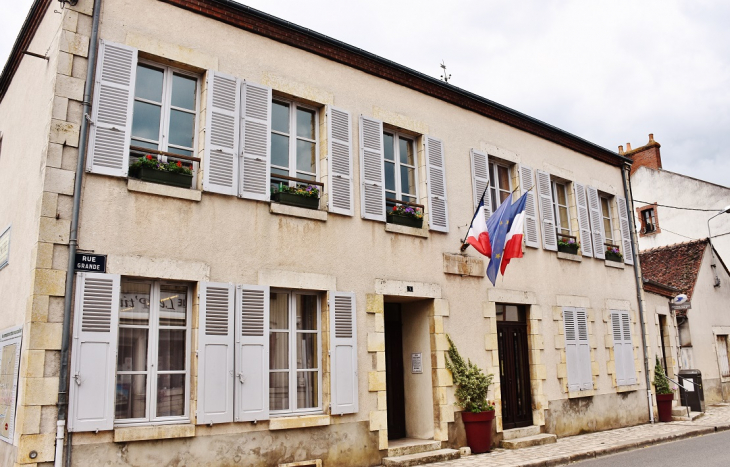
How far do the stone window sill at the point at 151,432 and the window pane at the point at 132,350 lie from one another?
2.11 feet

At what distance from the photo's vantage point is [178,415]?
6641 millimetres

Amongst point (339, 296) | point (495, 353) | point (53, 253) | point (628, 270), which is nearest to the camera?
point (53, 253)

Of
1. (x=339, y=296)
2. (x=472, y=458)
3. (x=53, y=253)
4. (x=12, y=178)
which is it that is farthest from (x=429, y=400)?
(x=12, y=178)

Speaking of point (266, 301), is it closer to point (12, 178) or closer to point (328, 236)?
point (328, 236)

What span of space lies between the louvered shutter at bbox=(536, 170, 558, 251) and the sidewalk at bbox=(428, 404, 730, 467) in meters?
3.49

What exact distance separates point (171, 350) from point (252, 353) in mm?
910

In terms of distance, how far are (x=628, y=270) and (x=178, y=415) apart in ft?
34.6

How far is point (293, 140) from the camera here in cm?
830

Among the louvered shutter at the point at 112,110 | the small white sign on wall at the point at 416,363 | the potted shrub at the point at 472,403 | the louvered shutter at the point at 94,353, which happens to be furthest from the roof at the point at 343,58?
the small white sign on wall at the point at 416,363

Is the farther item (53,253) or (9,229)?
(9,229)

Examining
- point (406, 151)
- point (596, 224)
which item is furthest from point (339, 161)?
point (596, 224)

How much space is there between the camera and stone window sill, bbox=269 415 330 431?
7.10 meters

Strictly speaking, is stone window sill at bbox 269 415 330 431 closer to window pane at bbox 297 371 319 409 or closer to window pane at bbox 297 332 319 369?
window pane at bbox 297 371 319 409

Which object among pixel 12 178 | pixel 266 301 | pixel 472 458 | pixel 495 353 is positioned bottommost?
pixel 472 458
